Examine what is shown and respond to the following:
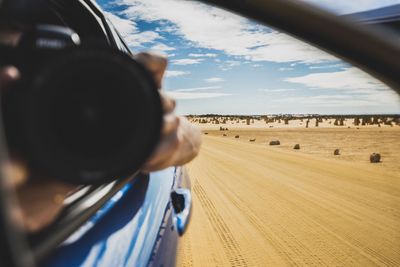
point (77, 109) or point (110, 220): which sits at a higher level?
point (77, 109)

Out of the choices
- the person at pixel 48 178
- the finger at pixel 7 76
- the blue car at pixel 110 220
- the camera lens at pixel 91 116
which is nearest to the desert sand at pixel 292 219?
the blue car at pixel 110 220

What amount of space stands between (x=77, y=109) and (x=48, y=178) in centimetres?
17

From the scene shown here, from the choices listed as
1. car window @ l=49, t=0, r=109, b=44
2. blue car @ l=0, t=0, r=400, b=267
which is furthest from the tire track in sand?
car window @ l=49, t=0, r=109, b=44

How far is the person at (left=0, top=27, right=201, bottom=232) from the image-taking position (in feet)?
2.67

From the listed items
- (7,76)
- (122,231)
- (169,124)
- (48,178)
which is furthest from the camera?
(122,231)

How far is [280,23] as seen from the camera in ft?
3.75

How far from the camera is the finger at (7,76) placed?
2.64 ft

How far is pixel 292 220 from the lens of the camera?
244 inches

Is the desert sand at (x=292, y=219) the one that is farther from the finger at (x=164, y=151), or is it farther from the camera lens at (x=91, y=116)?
the camera lens at (x=91, y=116)

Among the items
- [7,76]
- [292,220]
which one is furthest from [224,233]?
[7,76]

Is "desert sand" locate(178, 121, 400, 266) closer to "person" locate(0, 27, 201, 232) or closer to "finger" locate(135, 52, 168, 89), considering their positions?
"person" locate(0, 27, 201, 232)

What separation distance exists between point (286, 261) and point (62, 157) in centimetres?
409

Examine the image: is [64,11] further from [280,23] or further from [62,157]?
[62,157]

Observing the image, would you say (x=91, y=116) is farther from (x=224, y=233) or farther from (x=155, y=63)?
(x=224, y=233)
